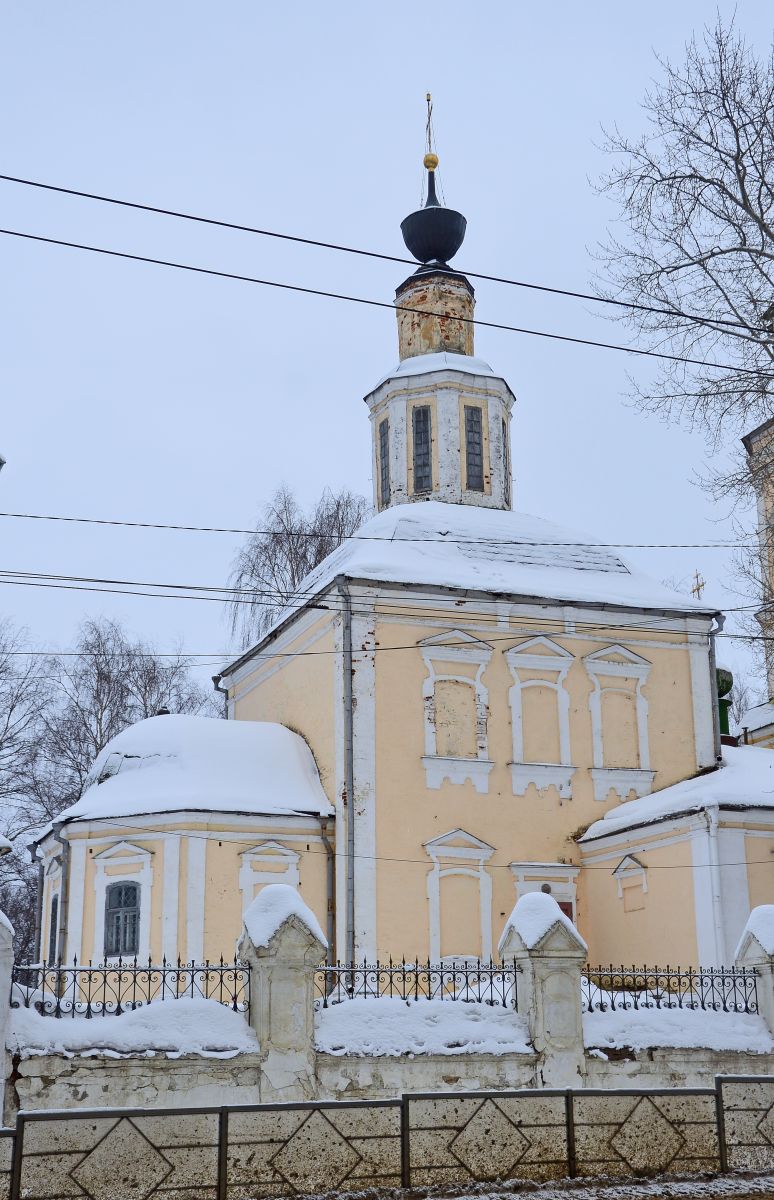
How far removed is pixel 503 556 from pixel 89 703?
15266 mm

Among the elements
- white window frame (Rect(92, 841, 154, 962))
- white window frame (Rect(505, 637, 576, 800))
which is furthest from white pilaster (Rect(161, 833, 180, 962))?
white window frame (Rect(505, 637, 576, 800))

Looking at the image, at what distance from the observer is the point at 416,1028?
12.3 m

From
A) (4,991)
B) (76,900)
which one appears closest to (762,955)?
(4,991)

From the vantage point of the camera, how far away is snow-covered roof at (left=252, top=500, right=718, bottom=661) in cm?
2244

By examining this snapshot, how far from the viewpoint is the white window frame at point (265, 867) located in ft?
67.0

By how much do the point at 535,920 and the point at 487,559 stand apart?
11.1 metres

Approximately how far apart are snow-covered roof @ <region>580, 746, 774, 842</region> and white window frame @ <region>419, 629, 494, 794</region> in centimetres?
210

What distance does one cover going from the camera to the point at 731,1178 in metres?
10.6

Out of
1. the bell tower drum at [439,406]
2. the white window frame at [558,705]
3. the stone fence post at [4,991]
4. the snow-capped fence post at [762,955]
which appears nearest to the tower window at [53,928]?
the white window frame at [558,705]

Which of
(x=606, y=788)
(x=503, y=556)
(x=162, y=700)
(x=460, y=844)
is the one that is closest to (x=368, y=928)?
(x=460, y=844)

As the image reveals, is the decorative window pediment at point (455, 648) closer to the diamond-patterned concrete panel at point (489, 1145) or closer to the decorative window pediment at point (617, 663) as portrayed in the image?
the decorative window pediment at point (617, 663)

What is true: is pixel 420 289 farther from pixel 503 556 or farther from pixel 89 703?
pixel 89 703

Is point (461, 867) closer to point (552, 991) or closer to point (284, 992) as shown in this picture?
point (552, 991)

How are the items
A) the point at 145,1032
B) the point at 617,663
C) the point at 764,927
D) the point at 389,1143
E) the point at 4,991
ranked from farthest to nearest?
the point at 617,663 → the point at 764,927 → the point at 145,1032 → the point at 4,991 → the point at 389,1143
